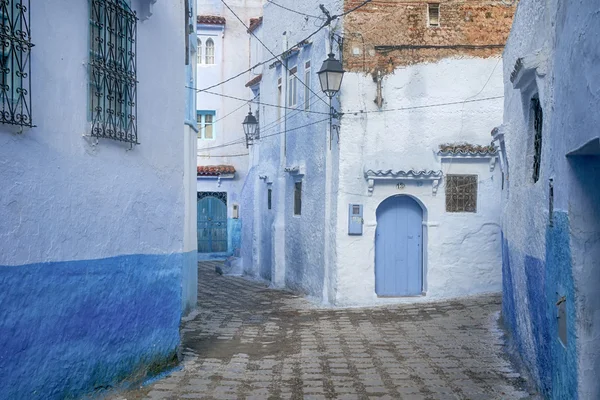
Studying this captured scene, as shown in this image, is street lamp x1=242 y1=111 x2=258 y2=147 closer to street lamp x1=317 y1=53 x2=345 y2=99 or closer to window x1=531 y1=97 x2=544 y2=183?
street lamp x1=317 y1=53 x2=345 y2=99

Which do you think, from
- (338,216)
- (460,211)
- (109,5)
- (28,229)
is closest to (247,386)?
(28,229)

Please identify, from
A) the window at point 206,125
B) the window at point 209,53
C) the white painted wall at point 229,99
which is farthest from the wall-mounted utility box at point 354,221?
the window at point 209,53

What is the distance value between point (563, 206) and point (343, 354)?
4.84 metres

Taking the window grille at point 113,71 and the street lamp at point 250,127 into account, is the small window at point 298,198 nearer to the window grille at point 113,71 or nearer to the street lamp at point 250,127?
the street lamp at point 250,127

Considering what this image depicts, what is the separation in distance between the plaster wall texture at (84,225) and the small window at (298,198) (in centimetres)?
893

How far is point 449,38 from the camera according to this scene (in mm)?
14930

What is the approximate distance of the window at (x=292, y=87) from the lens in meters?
17.7

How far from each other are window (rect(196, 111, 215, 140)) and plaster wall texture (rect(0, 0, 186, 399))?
18673mm

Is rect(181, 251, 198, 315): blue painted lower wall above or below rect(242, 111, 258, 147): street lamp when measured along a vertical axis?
below

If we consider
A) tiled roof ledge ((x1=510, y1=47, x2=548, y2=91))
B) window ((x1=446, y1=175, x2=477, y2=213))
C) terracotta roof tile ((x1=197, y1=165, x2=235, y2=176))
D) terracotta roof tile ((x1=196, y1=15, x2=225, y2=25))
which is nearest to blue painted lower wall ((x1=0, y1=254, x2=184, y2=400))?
tiled roof ledge ((x1=510, y1=47, x2=548, y2=91))

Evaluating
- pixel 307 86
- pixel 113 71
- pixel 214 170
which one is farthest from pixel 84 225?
pixel 214 170

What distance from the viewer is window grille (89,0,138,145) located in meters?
7.10

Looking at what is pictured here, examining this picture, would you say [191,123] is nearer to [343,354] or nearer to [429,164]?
[429,164]

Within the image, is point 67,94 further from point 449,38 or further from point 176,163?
point 449,38
